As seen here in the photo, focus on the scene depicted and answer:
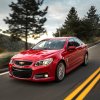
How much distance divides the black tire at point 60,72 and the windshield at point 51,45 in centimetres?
95

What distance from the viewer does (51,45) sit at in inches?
404

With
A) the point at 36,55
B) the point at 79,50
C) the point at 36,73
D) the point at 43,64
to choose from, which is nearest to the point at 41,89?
the point at 36,73

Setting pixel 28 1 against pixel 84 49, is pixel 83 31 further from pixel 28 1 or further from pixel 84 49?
pixel 84 49

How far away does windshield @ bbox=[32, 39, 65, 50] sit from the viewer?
10.0m

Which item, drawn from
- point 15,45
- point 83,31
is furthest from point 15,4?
point 83,31

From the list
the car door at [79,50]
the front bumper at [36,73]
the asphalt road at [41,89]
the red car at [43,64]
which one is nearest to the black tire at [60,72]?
the red car at [43,64]

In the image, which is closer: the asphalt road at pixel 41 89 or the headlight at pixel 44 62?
the asphalt road at pixel 41 89

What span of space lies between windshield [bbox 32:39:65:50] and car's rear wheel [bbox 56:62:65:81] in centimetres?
95

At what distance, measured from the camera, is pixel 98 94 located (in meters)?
7.37

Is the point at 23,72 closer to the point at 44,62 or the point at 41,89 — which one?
the point at 44,62

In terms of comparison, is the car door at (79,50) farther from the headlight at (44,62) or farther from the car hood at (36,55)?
the headlight at (44,62)

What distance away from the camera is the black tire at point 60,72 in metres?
8.78

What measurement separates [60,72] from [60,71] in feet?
0.12

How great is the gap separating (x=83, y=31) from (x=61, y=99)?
3674 centimetres
